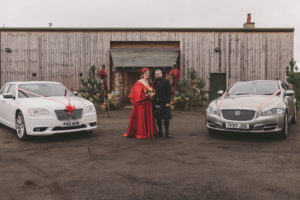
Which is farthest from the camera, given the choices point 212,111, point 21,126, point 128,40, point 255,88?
point 128,40

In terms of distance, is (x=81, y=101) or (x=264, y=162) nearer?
(x=264, y=162)

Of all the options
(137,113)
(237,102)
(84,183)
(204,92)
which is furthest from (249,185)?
(204,92)

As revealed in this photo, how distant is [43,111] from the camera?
6344mm

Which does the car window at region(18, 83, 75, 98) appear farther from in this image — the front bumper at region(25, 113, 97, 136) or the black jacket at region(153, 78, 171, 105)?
the black jacket at region(153, 78, 171, 105)

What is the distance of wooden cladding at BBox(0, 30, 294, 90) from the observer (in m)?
18.3

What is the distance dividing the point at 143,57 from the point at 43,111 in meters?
11.8

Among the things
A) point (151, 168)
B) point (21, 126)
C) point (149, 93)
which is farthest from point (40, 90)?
point (151, 168)

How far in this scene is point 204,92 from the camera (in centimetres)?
1845

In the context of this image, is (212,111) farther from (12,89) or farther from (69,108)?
(12,89)

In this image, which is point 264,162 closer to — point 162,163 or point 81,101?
point 162,163

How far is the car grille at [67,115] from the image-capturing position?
6.44 metres

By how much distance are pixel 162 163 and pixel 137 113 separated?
267 centimetres

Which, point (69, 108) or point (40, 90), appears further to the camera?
point (40, 90)

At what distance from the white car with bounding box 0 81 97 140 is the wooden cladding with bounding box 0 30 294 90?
10839 mm
